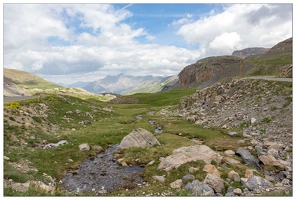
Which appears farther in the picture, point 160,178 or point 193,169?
point 193,169

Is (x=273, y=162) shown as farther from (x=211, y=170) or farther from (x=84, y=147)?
(x=84, y=147)

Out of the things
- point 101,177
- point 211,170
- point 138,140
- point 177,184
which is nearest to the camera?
point 177,184

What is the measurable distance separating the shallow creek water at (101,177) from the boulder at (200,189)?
5992mm

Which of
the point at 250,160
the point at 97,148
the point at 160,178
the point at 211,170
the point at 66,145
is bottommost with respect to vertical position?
the point at 250,160

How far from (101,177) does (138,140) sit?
11.3 m

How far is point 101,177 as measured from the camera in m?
24.3

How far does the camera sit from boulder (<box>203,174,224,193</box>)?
736 inches

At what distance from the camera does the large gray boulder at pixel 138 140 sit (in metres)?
34.2

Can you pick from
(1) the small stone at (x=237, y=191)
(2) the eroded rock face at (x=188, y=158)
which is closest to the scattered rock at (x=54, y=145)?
(2) the eroded rock face at (x=188, y=158)

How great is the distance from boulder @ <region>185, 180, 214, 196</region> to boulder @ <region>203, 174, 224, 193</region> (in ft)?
1.96

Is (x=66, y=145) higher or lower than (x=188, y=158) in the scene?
higher

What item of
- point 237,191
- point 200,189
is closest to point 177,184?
point 200,189

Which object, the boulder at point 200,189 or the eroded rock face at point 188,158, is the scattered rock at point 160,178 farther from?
the boulder at point 200,189

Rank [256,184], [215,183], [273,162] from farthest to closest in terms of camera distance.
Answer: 1. [273,162]
2. [215,183]
3. [256,184]
